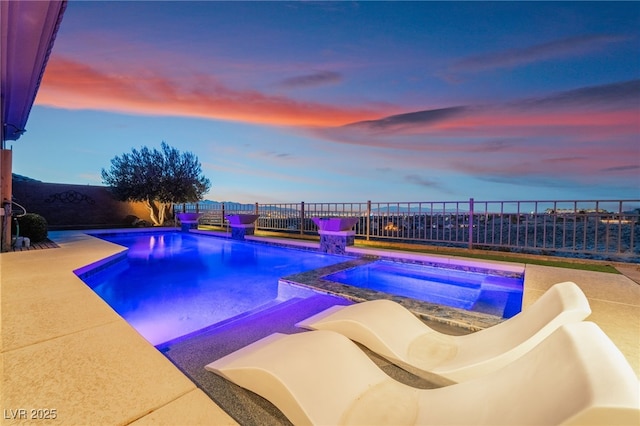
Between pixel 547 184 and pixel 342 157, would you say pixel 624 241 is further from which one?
pixel 342 157

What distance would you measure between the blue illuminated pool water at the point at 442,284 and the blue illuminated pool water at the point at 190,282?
1.39 m

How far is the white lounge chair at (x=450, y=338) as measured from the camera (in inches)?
55.1

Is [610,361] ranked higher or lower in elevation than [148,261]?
higher

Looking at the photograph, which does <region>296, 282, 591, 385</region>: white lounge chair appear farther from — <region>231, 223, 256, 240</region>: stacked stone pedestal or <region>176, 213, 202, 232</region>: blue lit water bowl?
<region>176, 213, 202, 232</region>: blue lit water bowl

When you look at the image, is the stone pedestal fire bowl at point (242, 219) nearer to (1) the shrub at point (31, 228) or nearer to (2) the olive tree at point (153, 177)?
(1) the shrub at point (31, 228)

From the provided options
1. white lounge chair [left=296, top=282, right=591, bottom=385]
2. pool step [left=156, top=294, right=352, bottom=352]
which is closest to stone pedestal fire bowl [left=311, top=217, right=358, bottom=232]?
pool step [left=156, top=294, right=352, bottom=352]

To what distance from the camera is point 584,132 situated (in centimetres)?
788

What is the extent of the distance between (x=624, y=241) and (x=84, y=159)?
2348 cm

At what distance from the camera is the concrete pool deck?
46.5 inches

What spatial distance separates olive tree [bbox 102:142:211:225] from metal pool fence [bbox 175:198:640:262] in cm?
779

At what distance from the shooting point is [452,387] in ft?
4.00

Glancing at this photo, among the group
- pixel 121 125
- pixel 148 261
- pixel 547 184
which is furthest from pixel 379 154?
pixel 121 125

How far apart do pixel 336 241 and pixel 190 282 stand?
348 centimetres

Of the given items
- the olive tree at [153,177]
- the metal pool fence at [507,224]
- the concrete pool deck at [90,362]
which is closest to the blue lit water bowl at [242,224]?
the metal pool fence at [507,224]
